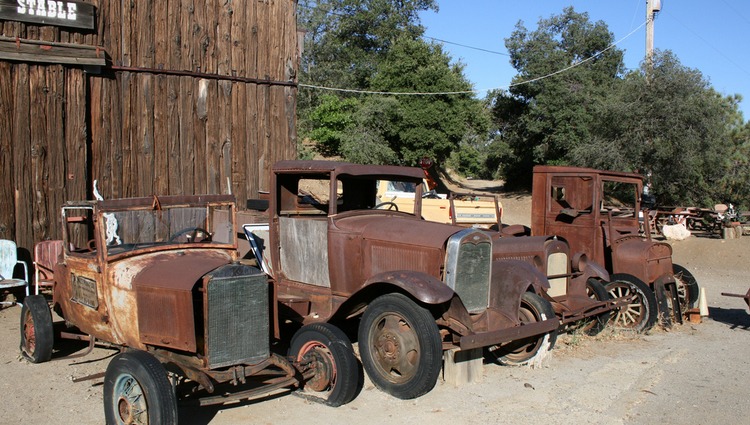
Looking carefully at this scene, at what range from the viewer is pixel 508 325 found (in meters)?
6.70

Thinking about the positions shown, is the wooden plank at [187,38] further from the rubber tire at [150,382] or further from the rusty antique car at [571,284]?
the rubber tire at [150,382]

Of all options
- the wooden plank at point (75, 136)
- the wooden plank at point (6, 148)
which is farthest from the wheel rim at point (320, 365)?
the wooden plank at point (6, 148)

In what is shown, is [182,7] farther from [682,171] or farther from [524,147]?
[524,147]

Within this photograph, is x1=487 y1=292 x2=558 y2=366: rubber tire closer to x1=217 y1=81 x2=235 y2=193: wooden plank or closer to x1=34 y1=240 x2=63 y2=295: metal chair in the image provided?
x1=34 y1=240 x2=63 y2=295: metal chair

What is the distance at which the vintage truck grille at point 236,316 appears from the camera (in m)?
4.91

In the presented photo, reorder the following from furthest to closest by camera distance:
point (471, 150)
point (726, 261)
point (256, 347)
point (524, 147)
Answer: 1. point (471, 150)
2. point (524, 147)
3. point (726, 261)
4. point (256, 347)

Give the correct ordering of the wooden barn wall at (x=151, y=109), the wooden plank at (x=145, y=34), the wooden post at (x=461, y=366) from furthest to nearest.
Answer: the wooden plank at (x=145, y=34) → the wooden barn wall at (x=151, y=109) → the wooden post at (x=461, y=366)

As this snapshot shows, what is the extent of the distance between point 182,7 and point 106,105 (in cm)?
208

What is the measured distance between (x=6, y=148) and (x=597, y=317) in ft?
27.3

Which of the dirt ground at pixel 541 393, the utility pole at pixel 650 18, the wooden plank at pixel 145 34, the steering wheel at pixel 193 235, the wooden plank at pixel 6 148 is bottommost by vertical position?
the dirt ground at pixel 541 393

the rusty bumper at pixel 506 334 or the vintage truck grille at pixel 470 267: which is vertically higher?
the vintage truck grille at pixel 470 267

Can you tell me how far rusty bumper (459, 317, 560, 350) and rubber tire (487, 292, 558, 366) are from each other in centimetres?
20

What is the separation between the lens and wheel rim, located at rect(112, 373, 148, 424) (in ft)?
15.3

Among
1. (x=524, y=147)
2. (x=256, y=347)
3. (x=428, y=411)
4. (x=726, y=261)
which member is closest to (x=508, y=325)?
(x=428, y=411)
